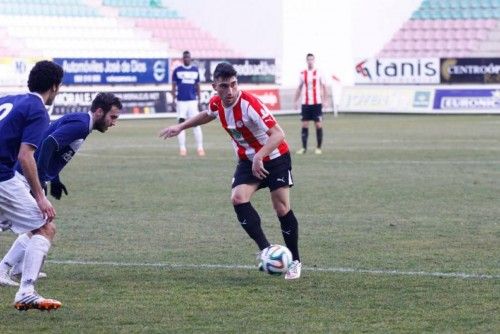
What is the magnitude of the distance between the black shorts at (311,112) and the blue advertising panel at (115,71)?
651 inches

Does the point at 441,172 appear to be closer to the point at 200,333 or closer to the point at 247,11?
the point at 200,333

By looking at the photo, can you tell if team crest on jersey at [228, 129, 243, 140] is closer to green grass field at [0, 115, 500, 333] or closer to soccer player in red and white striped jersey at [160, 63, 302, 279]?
soccer player in red and white striped jersey at [160, 63, 302, 279]

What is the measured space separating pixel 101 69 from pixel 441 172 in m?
23.3

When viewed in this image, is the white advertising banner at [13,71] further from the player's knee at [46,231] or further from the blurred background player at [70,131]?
the player's knee at [46,231]

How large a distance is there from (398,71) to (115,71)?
10903 millimetres

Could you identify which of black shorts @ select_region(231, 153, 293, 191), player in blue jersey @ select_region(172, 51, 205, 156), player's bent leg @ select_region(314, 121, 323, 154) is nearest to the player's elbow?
black shorts @ select_region(231, 153, 293, 191)

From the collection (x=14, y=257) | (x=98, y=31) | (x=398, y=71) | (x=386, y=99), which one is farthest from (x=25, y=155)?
(x=98, y=31)

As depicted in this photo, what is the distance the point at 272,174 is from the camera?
9758 mm

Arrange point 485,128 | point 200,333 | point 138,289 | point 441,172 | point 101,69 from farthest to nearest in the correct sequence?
point 101,69 → point 485,128 → point 441,172 → point 138,289 → point 200,333

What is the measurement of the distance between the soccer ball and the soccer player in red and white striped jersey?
87 millimetres

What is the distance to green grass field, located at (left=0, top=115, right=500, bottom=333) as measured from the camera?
778 cm

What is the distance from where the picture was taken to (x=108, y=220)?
1348 cm

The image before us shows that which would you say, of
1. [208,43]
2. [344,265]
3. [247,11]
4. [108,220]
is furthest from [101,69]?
[344,265]

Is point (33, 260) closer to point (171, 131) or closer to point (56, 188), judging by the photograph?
point (56, 188)
